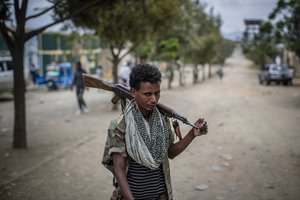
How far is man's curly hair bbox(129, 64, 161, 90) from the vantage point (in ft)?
8.01

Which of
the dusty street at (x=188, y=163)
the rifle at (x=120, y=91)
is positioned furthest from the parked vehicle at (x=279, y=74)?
the rifle at (x=120, y=91)

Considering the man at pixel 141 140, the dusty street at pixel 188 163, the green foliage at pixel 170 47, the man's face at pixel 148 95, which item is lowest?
the dusty street at pixel 188 163

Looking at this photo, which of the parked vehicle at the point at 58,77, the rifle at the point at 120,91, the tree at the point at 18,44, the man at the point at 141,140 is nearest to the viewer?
the man at the point at 141,140

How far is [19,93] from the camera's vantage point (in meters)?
7.70

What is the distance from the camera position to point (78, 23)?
452 inches

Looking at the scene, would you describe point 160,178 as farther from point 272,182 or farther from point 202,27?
point 202,27

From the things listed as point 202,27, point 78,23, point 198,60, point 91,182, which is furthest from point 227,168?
point 202,27

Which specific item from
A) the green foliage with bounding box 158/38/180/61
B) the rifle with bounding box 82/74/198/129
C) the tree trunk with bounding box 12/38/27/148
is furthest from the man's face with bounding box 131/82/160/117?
the green foliage with bounding box 158/38/180/61

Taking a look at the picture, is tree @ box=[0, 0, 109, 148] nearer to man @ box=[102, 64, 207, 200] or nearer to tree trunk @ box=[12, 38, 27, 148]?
tree trunk @ box=[12, 38, 27, 148]

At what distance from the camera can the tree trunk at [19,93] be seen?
24.8ft

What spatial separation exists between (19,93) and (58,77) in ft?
60.1

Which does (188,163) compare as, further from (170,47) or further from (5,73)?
(170,47)

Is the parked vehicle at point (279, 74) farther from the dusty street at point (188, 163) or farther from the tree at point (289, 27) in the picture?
the dusty street at point (188, 163)

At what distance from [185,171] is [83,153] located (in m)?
2.32
